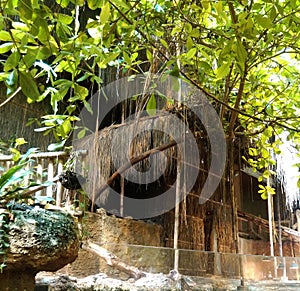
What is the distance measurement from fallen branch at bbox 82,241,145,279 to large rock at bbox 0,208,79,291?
2.73 feet

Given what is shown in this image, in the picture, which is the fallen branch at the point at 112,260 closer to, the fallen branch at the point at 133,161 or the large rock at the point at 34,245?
the large rock at the point at 34,245

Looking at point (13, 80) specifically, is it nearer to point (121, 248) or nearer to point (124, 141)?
point (121, 248)

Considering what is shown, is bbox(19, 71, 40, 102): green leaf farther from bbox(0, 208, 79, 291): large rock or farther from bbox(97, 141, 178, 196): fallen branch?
bbox(97, 141, 178, 196): fallen branch

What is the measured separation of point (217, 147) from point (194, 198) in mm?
1997

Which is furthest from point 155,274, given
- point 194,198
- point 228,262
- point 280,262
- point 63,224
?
point 194,198

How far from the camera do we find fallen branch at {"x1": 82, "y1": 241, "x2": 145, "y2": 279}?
291cm

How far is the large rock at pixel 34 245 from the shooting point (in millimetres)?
2014

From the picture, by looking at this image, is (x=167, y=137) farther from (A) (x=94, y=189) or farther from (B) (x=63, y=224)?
(B) (x=63, y=224)

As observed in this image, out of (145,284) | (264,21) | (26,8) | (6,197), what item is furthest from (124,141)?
(26,8)

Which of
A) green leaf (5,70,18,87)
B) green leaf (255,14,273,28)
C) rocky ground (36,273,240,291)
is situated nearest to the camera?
green leaf (5,70,18,87)

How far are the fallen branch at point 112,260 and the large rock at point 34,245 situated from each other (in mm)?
833

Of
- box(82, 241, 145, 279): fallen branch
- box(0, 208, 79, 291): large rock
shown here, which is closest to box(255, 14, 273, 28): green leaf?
box(0, 208, 79, 291): large rock

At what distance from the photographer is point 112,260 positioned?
317cm

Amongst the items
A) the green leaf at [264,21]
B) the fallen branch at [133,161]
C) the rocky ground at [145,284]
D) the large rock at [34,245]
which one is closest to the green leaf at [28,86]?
the green leaf at [264,21]
